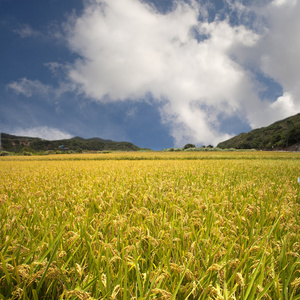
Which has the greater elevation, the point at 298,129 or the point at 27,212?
the point at 298,129

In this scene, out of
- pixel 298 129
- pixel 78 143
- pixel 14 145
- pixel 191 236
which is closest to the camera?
pixel 191 236

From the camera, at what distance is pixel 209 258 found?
154 cm

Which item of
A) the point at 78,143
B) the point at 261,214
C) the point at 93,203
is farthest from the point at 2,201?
the point at 78,143

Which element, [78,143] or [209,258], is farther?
[78,143]

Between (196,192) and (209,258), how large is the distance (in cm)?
255

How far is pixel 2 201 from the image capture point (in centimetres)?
317

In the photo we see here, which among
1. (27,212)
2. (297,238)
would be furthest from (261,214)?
(27,212)

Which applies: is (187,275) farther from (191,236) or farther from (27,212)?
(27,212)

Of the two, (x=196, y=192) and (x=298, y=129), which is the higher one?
(x=298, y=129)

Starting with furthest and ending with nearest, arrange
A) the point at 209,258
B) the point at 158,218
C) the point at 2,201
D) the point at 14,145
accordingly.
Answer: the point at 14,145, the point at 2,201, the point at 158,218, the point at 209,258

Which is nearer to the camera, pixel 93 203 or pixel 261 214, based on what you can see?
pixel 261 214

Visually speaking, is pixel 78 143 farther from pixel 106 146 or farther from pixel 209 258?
pixel 209 258

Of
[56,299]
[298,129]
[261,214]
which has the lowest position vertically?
[56,299]

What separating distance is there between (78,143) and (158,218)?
492 ft
